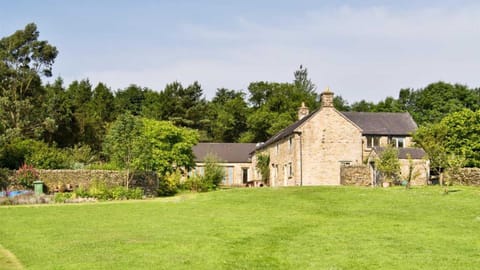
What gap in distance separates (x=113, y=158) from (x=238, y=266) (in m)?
27.5

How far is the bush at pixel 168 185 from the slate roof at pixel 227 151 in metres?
22.3

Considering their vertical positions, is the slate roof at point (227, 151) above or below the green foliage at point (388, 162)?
above

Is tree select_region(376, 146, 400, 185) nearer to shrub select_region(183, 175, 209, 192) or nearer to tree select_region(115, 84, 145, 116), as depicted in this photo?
shrub select_region(183, 175, 209, 192)

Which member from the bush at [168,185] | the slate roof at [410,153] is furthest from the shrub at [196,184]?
the slate roof at [410,153]

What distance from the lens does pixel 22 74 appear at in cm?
5762

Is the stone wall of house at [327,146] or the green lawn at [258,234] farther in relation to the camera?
the stone wall of house at [327,146]

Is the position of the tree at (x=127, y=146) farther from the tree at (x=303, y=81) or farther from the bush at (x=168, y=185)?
the tree at (x=303, y=81)

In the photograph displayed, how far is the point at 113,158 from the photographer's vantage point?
3825cm

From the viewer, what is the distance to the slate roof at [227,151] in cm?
6506

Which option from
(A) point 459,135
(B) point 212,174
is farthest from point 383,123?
(B) point 212,174

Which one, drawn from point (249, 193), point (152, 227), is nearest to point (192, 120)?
point (249, 193)

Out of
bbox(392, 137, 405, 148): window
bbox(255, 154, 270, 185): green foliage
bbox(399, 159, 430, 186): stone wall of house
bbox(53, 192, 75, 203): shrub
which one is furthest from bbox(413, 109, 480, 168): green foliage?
bbox(53, 192, 75, 203): shrub

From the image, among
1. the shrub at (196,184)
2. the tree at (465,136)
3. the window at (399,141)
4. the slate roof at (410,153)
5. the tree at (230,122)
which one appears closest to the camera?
the slate roof at (410,153)

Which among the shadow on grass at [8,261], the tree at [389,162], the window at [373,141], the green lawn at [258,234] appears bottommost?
the shadow on grass at [8,261]
